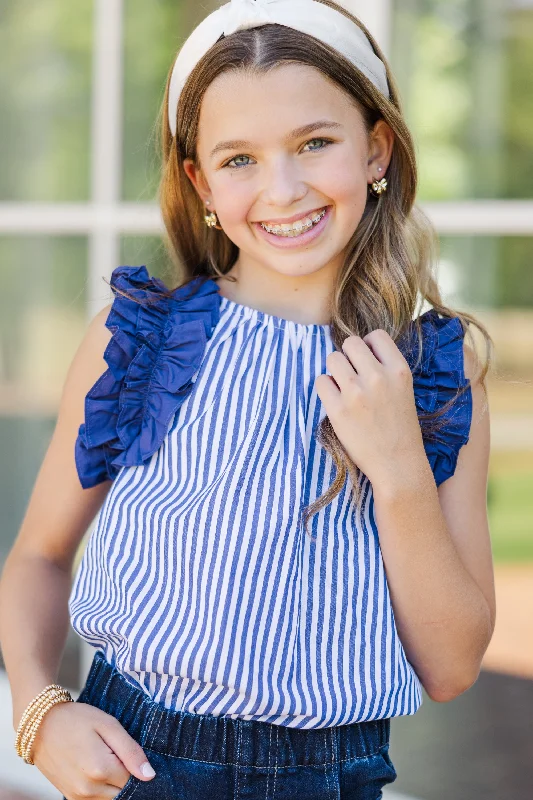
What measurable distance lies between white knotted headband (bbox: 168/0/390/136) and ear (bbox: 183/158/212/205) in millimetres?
130

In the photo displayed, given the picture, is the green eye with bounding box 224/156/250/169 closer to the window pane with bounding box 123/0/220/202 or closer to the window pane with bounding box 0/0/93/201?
the window pane with bounding box 123/0/220/202

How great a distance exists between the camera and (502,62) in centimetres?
232

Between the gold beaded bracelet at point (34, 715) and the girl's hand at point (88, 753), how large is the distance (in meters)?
0.02

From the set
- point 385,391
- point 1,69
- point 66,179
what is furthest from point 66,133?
point 385,391

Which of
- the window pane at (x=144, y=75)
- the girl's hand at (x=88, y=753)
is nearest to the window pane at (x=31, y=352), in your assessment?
the window pane at (x=144, y=75)

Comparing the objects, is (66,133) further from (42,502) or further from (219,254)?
(42,502)

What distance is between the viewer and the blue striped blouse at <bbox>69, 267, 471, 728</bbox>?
136cm

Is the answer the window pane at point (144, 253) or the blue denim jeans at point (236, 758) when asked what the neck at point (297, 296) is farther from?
the window pane at point (144, 253)

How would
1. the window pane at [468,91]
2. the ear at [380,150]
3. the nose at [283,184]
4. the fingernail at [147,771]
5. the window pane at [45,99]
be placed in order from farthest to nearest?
the window pane at [45,99], the window pane at [468,91], the ear at [380,150], the nose at [283,184], the fingernail at [147,771]

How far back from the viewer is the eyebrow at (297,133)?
1.46 metres

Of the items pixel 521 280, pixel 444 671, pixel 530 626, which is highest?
pixel 521 280

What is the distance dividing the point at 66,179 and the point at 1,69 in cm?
46

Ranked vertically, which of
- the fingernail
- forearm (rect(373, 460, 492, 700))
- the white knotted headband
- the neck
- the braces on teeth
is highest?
the white knotted headband

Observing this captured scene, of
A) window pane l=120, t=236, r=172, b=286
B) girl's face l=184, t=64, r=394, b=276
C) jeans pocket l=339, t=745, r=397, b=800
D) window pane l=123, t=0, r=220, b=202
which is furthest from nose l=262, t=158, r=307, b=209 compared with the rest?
window pane l=123, t=0, r=220, b=202
